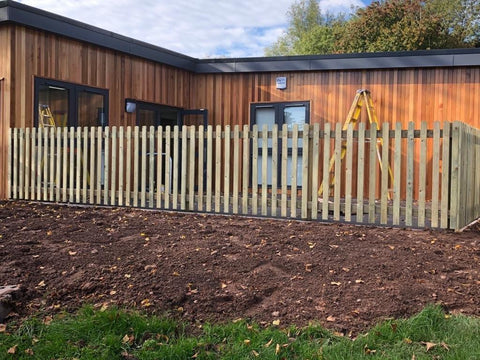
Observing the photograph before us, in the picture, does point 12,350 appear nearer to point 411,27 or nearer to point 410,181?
point 410,181

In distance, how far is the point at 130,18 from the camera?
32094 millimetres

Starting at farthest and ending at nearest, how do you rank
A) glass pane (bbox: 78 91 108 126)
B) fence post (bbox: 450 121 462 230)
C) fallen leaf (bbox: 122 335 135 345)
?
glass pane (bbox: 78 91 108 126)
fence post (bbox: 450 121 462 230)
fallen leaf (bbox: 122 335 135 345)

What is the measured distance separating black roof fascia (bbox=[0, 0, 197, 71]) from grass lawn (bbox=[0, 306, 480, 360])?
24.0 feet

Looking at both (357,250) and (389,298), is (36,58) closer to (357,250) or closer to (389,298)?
(357,250)

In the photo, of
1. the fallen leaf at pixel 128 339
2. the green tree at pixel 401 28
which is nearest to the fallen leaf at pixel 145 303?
the fallen leaf at pixel 128 339

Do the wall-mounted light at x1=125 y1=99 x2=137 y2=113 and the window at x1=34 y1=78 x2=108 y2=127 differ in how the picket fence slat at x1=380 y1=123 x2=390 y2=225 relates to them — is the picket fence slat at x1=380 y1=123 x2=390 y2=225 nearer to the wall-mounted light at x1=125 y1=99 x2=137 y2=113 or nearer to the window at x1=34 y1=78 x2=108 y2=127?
the window at x1=34 y1=78 x2=108 y2=127

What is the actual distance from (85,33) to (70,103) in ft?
4.94

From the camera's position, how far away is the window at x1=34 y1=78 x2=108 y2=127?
9.93 m

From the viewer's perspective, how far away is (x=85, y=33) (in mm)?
10430

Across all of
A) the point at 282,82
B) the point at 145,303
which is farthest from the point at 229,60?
the point at 145,303

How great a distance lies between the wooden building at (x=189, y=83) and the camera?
959 centimetres

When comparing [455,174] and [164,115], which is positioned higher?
[164,115]

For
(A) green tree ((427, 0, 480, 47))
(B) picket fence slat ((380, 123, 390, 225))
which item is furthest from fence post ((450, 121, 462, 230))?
(A) green tree ((427, 0, 480, 47))

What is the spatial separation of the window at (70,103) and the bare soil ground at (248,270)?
4326 millimetres
